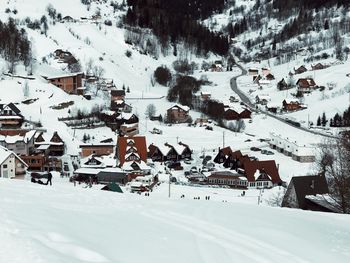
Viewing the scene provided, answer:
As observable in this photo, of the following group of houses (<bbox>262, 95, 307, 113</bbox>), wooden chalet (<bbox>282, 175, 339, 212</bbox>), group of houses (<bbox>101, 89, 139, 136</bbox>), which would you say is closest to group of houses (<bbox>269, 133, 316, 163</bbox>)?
group of houses (<bbox>101, 89, 139, 136</bbox>)

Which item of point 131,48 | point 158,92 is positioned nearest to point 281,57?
point 131,48

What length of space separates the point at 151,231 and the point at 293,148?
15637 mm

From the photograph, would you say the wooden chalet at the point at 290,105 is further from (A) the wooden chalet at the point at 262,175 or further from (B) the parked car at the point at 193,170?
(A) the wooden chalet at the point at 262,175

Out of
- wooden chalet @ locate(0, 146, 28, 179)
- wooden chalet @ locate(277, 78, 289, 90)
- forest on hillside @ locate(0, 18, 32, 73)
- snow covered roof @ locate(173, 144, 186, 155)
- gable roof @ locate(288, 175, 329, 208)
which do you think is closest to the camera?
gable roof @ locate(288, 175, 329, 208)

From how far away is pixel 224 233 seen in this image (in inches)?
138

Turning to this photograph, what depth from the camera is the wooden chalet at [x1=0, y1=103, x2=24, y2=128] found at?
1848 cm

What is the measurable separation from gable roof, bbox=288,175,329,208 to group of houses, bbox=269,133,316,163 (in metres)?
7.79

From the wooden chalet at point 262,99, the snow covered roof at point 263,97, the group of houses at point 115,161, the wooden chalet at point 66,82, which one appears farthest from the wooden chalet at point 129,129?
the snow covered roof at point 263,97

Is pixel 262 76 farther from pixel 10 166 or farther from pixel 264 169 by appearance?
pixel 10 166

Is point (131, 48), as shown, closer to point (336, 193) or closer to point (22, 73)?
point (22, 73)

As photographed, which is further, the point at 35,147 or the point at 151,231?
the point at 35,147

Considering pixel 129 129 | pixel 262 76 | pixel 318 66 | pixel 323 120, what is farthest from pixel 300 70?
pixel 129 129

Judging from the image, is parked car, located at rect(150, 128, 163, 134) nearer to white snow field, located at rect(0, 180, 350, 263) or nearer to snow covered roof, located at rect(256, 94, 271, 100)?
snow covered roof, located at rect(256, 94, 271, 100)

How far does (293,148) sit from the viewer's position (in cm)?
1836
